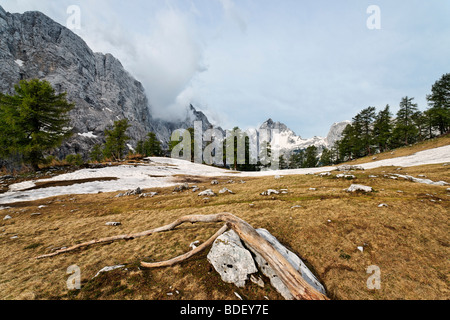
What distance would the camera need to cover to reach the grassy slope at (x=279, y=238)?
4.43 m

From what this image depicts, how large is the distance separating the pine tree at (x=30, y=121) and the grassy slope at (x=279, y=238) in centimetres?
1813

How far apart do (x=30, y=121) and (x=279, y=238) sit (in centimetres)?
3653

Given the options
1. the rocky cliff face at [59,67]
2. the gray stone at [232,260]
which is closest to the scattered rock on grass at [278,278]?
the gray stone at [232,260]

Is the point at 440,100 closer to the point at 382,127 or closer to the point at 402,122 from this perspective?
the point at 402,122

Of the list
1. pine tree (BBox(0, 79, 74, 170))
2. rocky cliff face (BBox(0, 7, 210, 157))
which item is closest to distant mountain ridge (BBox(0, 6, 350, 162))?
rocky cliff face (BBox(0, 7, 210, 157))

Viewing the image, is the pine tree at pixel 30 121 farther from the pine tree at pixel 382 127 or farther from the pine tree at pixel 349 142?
the pine tree at pixel 382 127

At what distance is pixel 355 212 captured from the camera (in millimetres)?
8633

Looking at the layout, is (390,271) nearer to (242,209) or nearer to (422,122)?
(242,209)

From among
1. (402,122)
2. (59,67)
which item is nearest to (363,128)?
(402,122)

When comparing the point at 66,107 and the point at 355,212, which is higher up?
the point at 66,107

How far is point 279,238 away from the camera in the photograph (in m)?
6.83
